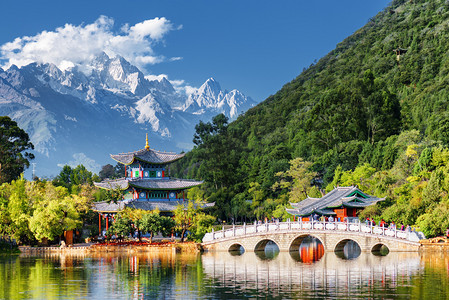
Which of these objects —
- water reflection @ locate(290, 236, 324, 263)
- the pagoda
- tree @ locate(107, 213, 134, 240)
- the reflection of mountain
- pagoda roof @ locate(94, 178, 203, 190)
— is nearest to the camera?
the reflection of mountain

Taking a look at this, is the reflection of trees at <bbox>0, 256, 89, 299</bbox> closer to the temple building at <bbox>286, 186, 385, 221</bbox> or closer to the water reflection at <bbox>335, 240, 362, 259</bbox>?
the water reflection at <bbox>335, 240, 362, 259</bbox>

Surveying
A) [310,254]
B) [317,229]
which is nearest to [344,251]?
[310,254]

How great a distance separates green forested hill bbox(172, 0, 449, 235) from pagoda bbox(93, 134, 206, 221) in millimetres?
11457

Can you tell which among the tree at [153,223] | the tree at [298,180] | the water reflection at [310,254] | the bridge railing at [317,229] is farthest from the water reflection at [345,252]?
the tree at [298,180]

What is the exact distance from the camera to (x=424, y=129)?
234ft

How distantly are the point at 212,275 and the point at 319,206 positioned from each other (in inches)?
852

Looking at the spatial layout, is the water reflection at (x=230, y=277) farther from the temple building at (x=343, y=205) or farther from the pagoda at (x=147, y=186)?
the pagoda at (x=147, y=186)

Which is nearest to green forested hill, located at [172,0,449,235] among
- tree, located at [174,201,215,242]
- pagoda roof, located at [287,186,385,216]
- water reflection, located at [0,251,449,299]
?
pagoda roof, located at [287,186,385,216]

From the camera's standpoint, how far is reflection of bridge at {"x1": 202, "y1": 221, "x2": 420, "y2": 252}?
39.8m

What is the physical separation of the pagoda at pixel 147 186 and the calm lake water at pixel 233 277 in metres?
13.0

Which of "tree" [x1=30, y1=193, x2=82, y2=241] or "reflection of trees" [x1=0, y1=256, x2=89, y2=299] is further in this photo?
"tree" [x1=30, y1=193, x2=82, y2=241]

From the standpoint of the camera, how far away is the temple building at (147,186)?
189 feet

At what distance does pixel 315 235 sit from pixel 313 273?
1093cm

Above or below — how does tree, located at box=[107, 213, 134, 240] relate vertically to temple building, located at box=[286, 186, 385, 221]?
below
